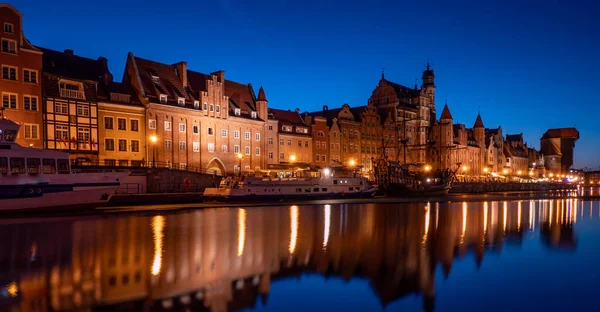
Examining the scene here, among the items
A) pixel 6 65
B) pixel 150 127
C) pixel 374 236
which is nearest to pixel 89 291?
pixel 374 236

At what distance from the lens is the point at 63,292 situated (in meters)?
11.6

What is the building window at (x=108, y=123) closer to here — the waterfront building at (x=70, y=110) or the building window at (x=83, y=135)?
the waterfront building at (x=70, y=110)

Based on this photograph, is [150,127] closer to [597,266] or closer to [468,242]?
[468,242]

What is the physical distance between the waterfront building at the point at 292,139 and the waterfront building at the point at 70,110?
1188 inches

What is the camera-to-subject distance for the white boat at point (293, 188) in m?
48.7

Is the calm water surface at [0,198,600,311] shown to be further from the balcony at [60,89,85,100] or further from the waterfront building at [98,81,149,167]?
the waterfront building at [98,81,149,167]

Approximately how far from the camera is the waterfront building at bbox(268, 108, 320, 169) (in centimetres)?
7662

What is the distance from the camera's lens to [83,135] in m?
50.8

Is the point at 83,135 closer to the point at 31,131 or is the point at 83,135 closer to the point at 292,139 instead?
the point at 31,131

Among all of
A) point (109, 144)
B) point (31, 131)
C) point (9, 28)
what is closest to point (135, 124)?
point (109, 144)

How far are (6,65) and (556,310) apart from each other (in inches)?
2065

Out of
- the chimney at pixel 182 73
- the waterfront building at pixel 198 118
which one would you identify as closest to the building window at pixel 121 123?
the waterfront building at pixel 198 118

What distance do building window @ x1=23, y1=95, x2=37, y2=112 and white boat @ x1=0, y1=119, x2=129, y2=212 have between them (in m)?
13.2

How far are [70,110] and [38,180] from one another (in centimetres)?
1796
